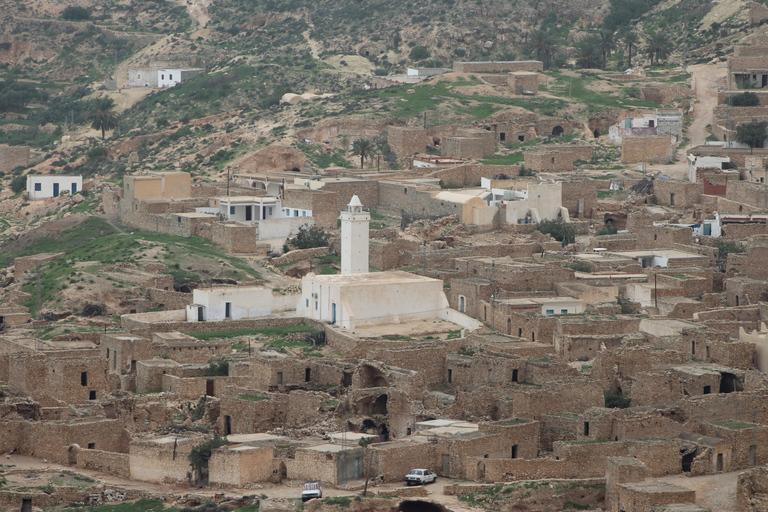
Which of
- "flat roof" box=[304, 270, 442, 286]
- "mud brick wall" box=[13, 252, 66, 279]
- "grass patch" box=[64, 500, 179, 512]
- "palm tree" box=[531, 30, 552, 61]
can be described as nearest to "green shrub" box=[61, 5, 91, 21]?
"palm tree" box=[531, 30, 552, 61]

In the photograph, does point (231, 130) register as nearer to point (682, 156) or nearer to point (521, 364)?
point (682, 156)

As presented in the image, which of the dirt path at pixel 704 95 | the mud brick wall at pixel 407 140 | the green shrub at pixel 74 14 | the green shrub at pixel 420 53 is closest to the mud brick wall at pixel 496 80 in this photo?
the mud brick wall at pixel 407 140

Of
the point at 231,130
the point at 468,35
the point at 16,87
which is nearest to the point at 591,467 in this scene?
the point at 231,130

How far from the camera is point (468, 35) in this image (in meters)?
106

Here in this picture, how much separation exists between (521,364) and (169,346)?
10708 mm

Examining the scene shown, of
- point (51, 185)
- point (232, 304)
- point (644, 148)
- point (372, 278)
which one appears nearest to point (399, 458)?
point (232, 304)

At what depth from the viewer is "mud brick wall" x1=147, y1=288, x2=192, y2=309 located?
57438mm

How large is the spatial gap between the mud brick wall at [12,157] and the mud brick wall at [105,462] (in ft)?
175

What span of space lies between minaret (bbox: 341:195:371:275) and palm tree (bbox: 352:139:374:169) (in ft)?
70.2

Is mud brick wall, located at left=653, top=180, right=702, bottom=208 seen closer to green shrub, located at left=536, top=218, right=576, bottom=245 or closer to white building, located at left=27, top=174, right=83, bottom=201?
green shrub, located at left=536, top=218, right=576, bottom=245

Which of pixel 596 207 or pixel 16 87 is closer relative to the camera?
pixel 596 207

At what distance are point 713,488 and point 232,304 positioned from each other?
20.5m

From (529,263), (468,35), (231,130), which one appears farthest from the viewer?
(468,35)

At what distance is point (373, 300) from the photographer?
55.8 m
